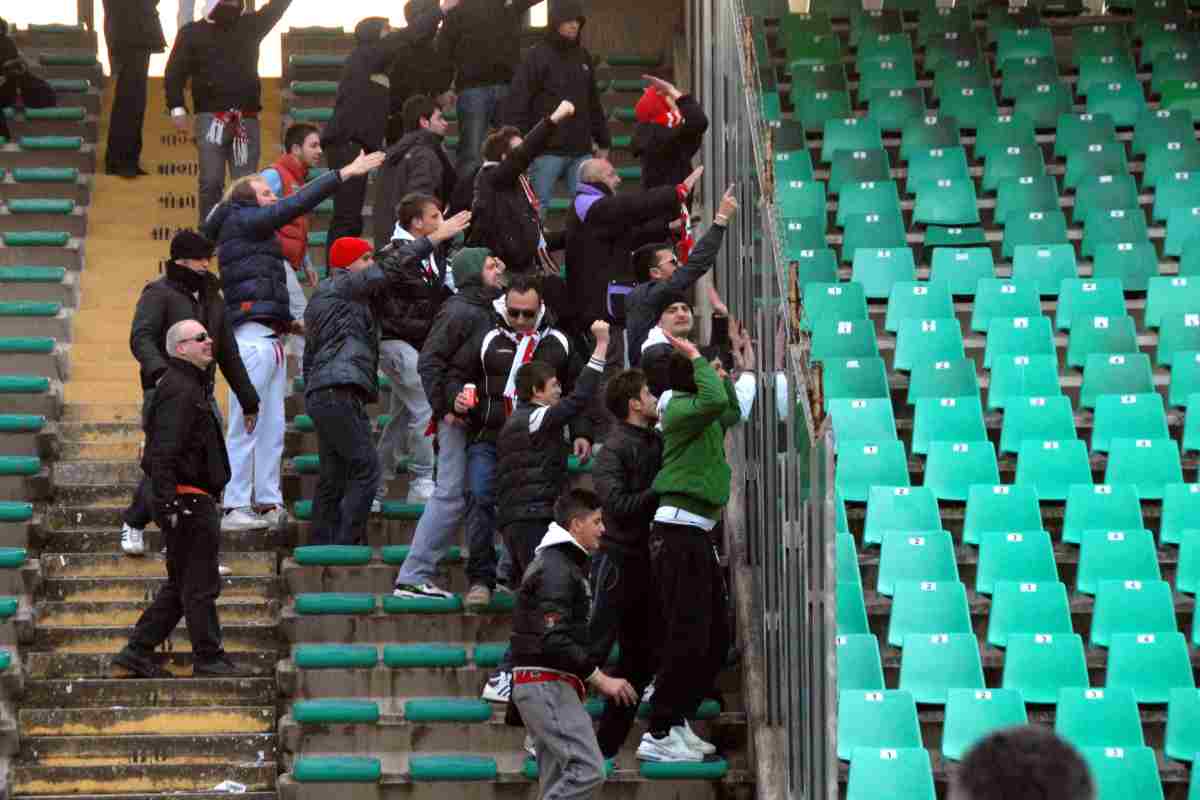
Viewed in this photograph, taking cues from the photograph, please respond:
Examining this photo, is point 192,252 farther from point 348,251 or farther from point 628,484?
point 628,484

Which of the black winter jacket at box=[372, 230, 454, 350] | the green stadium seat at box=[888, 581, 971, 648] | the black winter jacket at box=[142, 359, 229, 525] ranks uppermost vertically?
the black winter jacket at box=[372, 230, 454, 350]

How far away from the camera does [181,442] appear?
32.0 feet

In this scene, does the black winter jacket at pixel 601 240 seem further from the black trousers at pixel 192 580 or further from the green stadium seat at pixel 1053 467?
the black trousers at pixel 192 580

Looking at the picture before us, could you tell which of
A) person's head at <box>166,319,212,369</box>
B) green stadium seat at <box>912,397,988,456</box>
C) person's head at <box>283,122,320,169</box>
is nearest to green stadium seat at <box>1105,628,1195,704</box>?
green stadium seat at <box>912,397,988,456</box>

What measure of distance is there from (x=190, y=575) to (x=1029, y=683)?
139 inches

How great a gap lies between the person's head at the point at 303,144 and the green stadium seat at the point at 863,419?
3.24 m

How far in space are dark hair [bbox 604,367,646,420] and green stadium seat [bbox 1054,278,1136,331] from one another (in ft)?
11.1

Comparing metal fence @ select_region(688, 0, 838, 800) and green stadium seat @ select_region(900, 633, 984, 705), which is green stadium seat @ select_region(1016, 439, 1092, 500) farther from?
green stadium seat @ select_region(900, 633, 984, 705)

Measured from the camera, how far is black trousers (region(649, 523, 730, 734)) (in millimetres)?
9266

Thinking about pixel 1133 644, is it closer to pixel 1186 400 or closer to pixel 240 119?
pixel 1186 400

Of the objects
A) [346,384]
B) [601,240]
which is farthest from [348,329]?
[601,240]

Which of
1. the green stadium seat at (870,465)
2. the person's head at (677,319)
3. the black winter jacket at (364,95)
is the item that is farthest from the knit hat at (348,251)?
the green stadium seat at (870,465)

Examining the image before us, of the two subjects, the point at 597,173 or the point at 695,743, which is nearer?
the point at 695,743

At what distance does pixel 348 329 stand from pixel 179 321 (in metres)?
0.76
